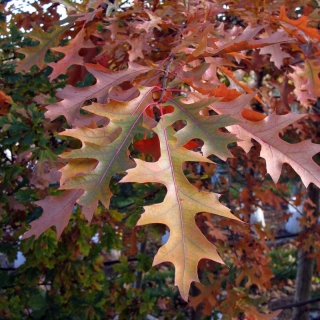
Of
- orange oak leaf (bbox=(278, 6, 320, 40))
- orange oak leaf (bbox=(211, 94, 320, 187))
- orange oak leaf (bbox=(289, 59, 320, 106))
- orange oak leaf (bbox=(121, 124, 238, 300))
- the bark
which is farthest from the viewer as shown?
the bark

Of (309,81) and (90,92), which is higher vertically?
(90,92)

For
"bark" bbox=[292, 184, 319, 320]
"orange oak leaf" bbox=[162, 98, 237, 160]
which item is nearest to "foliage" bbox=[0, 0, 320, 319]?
"orange oak leaf" bbox=[162, 98, 237, 160]

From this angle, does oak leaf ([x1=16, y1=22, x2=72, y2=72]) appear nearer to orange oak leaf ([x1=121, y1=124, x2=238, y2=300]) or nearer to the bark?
orange oak leaf ([x1=121, y1=124, x2=238, y2=300])

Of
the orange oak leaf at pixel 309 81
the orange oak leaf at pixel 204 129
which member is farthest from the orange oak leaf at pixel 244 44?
the orange oak leaf at pixel 309 81

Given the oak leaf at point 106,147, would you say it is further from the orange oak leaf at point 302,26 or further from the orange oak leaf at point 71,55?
the orange oak leaf at point 302,26

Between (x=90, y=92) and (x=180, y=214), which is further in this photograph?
(x=90, y=92)

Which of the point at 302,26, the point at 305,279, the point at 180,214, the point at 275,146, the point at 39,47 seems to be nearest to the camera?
the point at 180,214

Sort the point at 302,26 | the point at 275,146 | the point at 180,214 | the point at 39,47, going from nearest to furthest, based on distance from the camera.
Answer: the point at 180,214 < the point at 275,146 < the point at 302,26 < the point at 39,47

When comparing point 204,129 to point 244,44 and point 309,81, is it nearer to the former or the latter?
point 244,44

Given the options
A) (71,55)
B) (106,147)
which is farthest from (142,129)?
(71,55)
